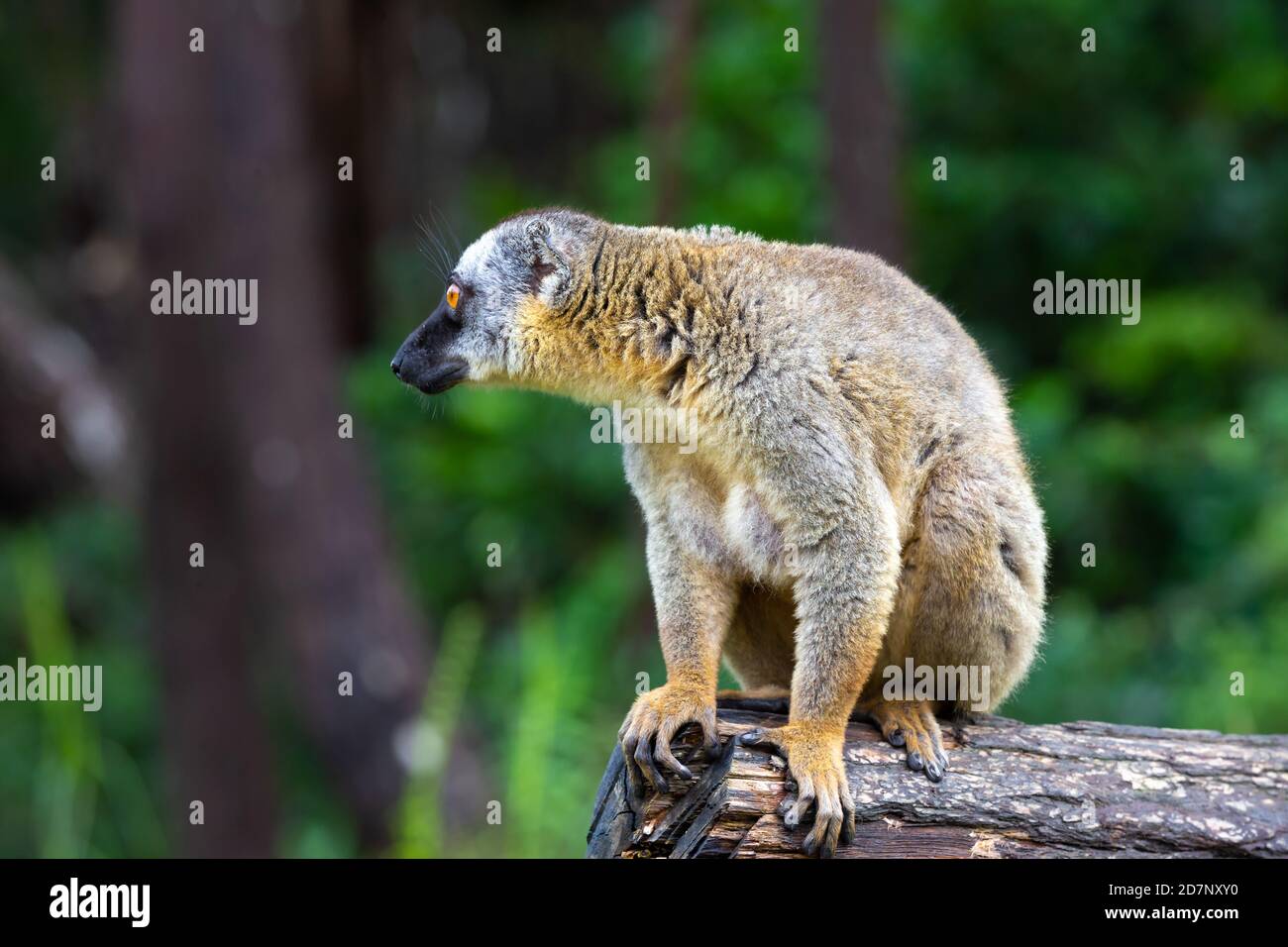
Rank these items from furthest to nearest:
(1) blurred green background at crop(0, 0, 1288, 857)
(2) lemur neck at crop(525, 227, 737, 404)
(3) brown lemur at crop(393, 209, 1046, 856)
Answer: (1) blurred green background at crop(0, 0, 1288, 857) → (2) lemur neck at crop(525, 227, 737, 404) → (3) brown lemur at crop(393, 209, 1046, 856)

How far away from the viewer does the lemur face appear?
5273 mm

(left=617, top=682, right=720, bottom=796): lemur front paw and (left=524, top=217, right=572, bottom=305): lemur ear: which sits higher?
(left=524, top=217, right=572, bottom=305): lemur ear

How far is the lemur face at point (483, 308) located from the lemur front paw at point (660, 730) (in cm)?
143

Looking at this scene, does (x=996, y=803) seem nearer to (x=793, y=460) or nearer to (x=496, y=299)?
(x=793, y=460)

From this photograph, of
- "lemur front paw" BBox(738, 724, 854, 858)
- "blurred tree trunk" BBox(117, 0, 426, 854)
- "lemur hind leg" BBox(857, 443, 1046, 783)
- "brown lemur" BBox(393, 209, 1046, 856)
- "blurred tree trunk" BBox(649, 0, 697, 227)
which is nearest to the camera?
"lemur front paw" BBox(738, 724, 854, 858)

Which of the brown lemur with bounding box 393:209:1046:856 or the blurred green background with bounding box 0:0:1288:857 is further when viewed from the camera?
the blurred green background with bounding box 0:0:1288:857

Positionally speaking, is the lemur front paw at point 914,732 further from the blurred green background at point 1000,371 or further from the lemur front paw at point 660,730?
the blurred green background at point 1000,371

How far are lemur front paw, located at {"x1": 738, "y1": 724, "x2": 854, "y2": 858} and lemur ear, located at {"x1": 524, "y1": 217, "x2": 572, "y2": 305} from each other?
178cm

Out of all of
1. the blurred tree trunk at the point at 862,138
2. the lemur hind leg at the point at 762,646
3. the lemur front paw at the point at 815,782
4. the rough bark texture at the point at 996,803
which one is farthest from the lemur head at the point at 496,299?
the blurred tree trunk at the point at 862,138

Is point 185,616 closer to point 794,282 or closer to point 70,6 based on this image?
point 794,282

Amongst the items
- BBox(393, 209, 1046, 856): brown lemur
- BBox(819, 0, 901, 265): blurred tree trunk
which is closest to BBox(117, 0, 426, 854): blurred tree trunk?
BBox(819, 0, 901, 265): blurred tree trunk

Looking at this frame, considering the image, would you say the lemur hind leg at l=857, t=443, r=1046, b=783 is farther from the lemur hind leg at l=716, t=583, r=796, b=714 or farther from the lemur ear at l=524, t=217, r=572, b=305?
the lemur ear at l=524, t=217, r=572, b=305

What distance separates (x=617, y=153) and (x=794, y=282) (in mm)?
9003

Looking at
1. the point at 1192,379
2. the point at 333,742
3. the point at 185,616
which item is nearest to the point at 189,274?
the point at 185,616
